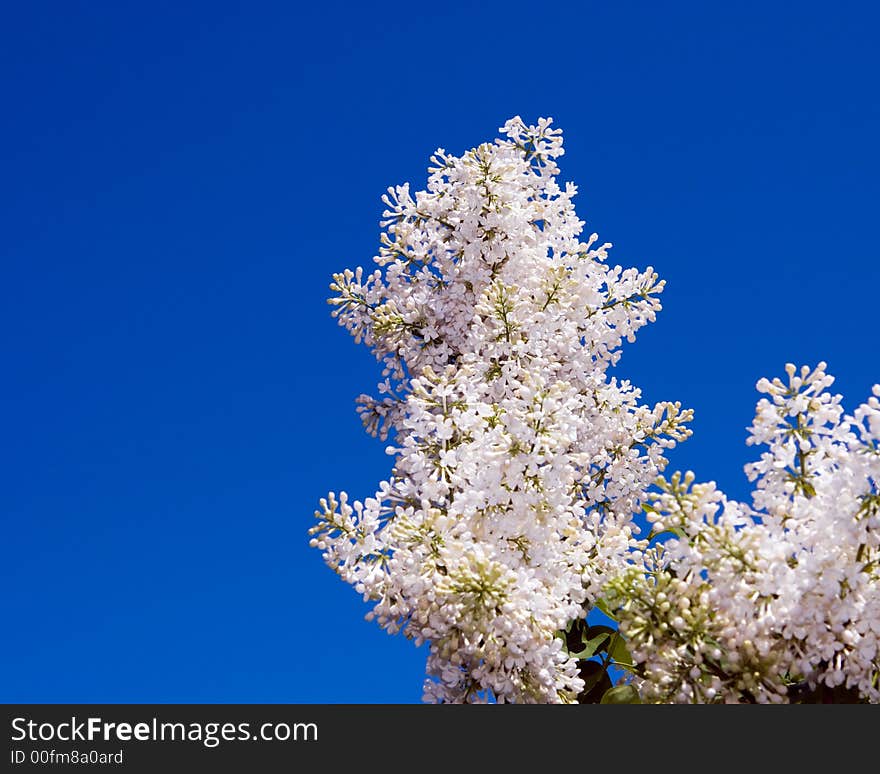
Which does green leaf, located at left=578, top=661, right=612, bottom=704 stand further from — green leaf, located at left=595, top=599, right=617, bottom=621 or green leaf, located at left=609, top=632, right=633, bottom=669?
green leaf, located at left=595, top=599, right=617, bottom=621

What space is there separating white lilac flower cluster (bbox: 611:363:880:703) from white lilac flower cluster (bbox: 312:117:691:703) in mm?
742

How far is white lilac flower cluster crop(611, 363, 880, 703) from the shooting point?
16.8ft

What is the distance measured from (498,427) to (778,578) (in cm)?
166

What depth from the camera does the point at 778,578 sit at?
514cm

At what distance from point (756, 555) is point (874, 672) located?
0.87m

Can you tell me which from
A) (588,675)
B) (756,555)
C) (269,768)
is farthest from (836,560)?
(269,768)

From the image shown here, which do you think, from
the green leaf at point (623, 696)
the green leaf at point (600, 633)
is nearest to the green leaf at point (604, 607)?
the green leaf at point (600, 633)

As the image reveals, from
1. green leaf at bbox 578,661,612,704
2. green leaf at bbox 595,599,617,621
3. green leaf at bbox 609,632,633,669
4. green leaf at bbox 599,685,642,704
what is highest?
green leaf at bbox 595,599,617,621

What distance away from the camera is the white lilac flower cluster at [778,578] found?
5.12 m

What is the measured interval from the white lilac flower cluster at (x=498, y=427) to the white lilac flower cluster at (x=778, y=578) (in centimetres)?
74

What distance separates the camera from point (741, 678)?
536 centimetres

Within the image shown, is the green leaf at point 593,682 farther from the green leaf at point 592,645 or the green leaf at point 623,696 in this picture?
the green leaf at point 623,696

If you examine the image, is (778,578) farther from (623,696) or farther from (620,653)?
(620,653)

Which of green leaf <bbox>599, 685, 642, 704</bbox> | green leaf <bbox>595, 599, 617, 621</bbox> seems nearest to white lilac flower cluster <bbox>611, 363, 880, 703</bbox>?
green leaf <bbox>599, 685, 642, 704</bbox>
